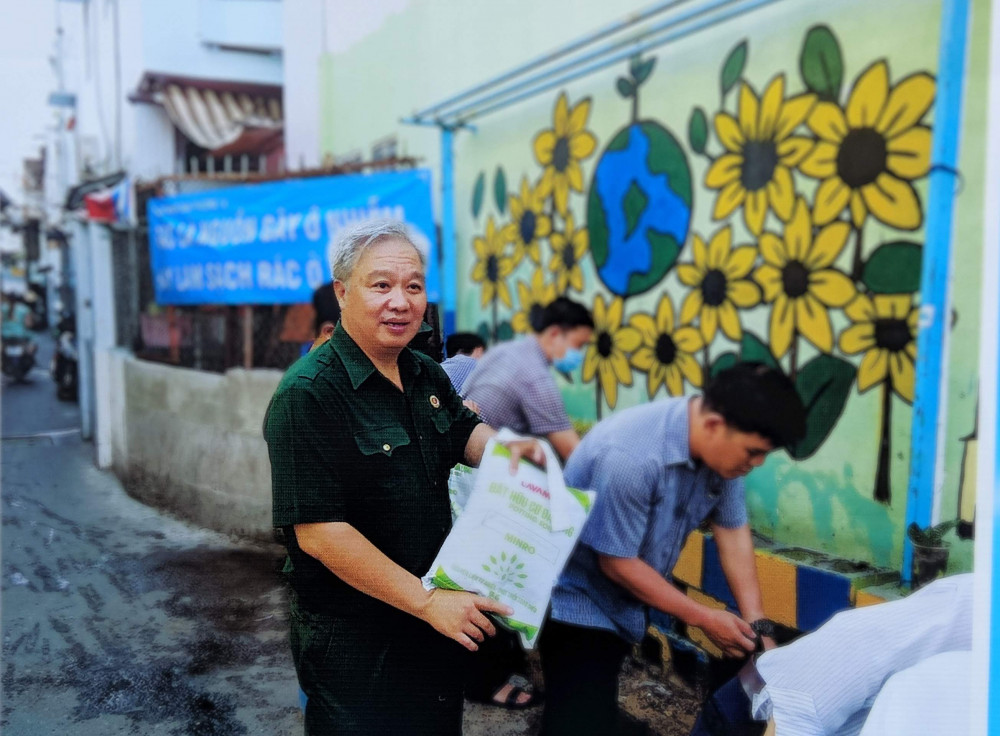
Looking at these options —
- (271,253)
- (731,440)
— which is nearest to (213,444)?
(271,253)

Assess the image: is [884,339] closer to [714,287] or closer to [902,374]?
[902,374]

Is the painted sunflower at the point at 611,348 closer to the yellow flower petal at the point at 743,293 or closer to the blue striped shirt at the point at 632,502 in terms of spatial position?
the yellow flower petal at the point at 743,293

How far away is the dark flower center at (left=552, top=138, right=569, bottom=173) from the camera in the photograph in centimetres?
449

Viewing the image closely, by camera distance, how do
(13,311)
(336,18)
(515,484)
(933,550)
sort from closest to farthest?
1. (515,484)
2. (933,550)
3. (336,18)
4. (13,311)

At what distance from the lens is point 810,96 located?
10.3 feet

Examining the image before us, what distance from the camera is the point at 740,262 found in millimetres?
3484

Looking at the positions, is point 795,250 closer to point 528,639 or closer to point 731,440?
point 731,440

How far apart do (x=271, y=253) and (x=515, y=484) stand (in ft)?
14.4

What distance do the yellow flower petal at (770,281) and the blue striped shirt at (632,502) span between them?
4.78ft

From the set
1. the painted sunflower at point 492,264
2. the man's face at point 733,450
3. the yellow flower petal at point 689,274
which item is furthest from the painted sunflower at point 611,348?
the man's face at point 733,450

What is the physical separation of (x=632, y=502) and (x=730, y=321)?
188 cm

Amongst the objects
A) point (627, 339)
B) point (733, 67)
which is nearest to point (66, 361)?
point (627, 339)

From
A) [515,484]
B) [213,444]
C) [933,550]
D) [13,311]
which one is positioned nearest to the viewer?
[515,484]

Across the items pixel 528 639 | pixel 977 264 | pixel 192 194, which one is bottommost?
pixel 528 639
